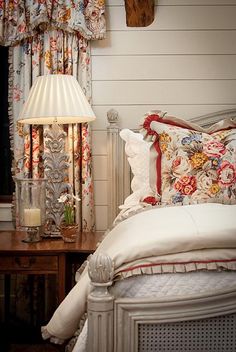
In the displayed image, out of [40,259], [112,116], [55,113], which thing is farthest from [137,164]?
[40,259]

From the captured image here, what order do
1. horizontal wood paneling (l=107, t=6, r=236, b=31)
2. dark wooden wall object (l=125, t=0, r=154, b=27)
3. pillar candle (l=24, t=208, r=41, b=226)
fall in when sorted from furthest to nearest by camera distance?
1. horizontal wood paneling (l=107, t=6, r=236, b=31)
2. dark wooden wall object (l=125, t=0, r=154, b=27)
3. pillar candle (l=24, t=208, r=41, b=226)

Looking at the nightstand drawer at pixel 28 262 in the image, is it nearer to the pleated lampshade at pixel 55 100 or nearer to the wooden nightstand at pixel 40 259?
the wooden nightstand at pixel 40 259

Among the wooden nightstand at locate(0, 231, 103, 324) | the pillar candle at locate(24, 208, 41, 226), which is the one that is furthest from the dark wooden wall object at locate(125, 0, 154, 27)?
the wooden nightstand at locate(0, 231, 103, 324)

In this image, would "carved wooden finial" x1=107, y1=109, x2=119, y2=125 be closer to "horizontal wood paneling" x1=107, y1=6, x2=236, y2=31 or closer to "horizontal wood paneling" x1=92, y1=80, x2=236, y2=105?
"horizontal wood paneling" x1=92, y1=80, x2=236, y2=105

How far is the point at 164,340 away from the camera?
5.81 feet

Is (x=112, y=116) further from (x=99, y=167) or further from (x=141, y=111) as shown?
(x=99, y=167)

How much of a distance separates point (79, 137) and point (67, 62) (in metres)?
0.43

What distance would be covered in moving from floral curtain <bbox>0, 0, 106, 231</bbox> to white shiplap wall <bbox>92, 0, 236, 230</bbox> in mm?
108

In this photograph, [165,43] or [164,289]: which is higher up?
[165,43]

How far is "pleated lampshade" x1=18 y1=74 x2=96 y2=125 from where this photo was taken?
2963 mm

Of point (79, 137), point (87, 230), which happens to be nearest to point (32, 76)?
point (79, 137)

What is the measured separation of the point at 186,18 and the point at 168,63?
11.0 inches

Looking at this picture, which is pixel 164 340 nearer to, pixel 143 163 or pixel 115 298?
pixel 115 298

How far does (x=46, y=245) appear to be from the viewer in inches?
111
